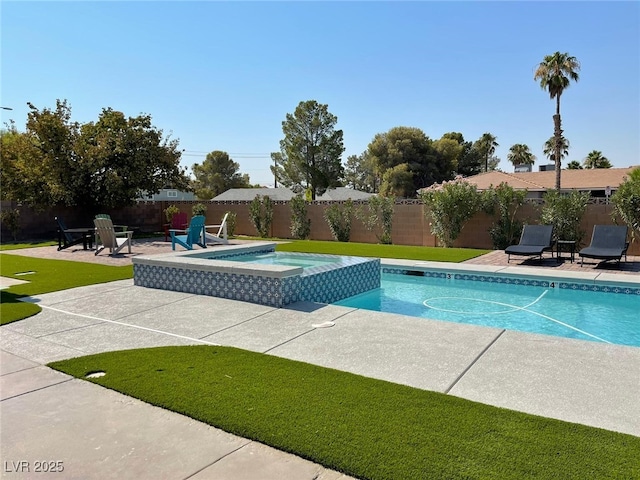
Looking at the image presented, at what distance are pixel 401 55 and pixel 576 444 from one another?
55.8ft

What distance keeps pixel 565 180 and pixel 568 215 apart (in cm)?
1823

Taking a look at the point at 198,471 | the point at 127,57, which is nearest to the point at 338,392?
the point at 198,471

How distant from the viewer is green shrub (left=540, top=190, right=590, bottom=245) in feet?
43.5

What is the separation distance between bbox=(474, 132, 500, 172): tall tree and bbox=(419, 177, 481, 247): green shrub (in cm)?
3549

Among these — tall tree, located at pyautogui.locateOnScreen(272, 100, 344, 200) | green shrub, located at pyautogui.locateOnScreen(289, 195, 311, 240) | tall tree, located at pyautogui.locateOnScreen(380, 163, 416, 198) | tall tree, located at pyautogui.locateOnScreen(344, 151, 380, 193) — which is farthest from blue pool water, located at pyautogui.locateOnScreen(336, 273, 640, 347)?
tall tree, located at pyautogui.locateOnScreen(344, 151, 380, 193)

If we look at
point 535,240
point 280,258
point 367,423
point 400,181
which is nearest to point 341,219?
point 280,258

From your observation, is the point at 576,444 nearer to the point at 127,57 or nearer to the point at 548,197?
the point at 548,197

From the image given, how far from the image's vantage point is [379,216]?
691 inches

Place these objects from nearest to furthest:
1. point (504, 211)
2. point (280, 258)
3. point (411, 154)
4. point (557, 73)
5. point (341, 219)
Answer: point (280, 258)
point (504, 211)
point (341, 219)
point (557, 73)
point (411, 154)

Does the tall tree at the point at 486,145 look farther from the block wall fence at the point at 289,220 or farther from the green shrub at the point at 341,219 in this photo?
the green shrub at the point at 341,219

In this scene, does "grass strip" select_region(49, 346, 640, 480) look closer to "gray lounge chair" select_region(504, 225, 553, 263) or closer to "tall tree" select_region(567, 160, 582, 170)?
"gray lounge chair" select_region(504, 225, 553, 263)

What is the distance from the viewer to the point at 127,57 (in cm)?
1421

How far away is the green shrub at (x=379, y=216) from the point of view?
17297 mm

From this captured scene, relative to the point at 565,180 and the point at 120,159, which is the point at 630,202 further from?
the point at 120,159
